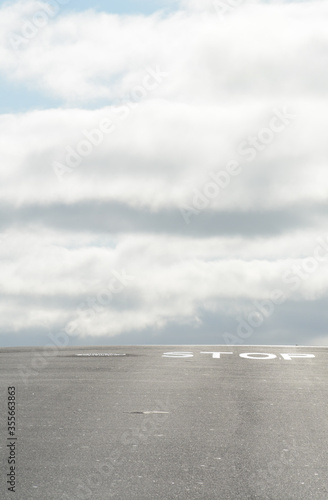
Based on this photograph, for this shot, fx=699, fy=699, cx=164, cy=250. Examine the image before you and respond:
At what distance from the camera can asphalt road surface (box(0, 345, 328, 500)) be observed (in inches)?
328

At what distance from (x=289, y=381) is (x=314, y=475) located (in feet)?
27.1

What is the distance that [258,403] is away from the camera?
1380 cm

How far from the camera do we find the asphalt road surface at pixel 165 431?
8.32 m

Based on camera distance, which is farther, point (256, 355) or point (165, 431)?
point (256, 355)

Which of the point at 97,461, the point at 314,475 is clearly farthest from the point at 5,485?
the point at 314,475

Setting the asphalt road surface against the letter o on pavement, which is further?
the letter o on pavement

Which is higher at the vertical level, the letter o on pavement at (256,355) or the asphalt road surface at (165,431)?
the letter o on pavement at (256,355)

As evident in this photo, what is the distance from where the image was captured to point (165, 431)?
11.2m

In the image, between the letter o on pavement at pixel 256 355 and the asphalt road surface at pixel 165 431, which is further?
the letter o on pavement at pixel 256 355

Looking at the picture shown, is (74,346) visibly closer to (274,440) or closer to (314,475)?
(274,440)

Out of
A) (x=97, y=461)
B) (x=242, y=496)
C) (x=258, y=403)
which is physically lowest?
(x=242, y=496)

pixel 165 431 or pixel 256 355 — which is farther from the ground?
pixel 256 355

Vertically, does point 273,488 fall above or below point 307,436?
below

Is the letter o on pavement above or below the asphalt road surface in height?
above
